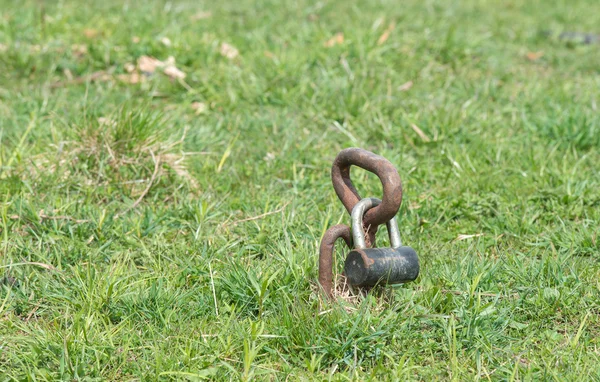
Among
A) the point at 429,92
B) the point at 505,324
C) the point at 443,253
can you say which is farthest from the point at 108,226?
the point at 429,92

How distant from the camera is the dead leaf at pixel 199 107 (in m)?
4.86

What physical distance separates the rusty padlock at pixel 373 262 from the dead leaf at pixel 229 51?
3018mm

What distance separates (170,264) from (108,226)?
458mm

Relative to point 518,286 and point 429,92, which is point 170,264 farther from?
point 429,92

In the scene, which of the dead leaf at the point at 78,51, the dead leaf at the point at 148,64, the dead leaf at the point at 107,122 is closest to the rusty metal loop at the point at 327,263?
the dead leaf at the point at 107,122

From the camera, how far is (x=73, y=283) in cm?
295

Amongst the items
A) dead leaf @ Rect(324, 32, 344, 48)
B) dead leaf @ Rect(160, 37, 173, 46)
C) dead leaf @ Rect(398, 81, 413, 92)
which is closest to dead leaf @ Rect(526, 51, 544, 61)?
dead leaf @ Rect(398, 81, 413, 92)

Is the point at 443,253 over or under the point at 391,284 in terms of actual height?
under

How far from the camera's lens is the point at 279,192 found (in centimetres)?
392

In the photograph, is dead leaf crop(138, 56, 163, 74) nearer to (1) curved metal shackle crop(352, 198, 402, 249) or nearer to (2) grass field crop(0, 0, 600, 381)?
(2) grass field crop(0, 0, 600, 381)

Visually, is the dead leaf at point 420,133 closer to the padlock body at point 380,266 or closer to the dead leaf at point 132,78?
the padlock body at point 380,266

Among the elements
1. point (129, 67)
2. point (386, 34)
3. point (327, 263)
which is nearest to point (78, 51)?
point (129, 67)

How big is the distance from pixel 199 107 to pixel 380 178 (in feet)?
8.10

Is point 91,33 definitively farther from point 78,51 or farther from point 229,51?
point 229,51
